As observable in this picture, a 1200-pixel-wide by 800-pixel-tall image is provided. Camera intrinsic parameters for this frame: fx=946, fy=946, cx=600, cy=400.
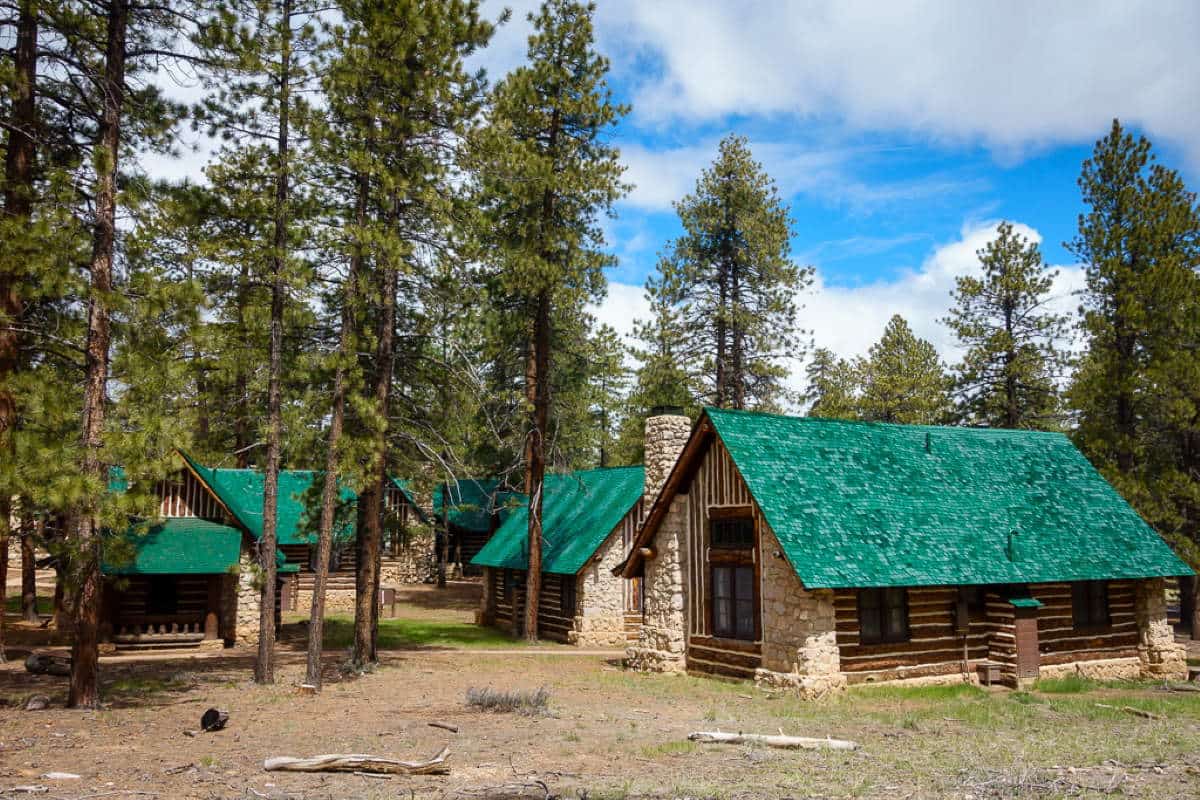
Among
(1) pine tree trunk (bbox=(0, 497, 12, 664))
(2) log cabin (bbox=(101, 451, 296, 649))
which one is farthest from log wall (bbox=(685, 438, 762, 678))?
(1) pine tree trunk (bbox=(0, 497, 12, 664))

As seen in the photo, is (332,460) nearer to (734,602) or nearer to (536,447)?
(734,602)

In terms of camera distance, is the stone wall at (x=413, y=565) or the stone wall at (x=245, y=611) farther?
the stone wall at (x=413, y=565)

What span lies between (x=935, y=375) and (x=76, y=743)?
4078 cm

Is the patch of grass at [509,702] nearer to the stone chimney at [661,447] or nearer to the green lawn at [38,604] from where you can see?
the stone chimney at [661,447]

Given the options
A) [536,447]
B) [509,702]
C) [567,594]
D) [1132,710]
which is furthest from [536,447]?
[1132,710]

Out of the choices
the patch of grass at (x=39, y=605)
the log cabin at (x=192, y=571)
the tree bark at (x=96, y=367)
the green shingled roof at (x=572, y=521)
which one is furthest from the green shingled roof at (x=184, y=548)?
the patch of grass at (x=39, y=605)

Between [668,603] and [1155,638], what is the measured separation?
12235mm

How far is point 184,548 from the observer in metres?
26.5

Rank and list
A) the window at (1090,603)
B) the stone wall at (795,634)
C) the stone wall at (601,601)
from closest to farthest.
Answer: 1. the stone wall at (795,634)
2. the window at (1090,603)
3. the stone wall at (601,601)

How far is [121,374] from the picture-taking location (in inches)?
570

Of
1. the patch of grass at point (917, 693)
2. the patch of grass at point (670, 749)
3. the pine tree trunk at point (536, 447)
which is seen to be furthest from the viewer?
the pine tree trunk at point (536, 447)

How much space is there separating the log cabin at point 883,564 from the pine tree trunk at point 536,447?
572cm

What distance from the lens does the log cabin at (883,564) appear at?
19.8 meters

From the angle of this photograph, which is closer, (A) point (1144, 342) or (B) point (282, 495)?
(A) point (1144, 342)
